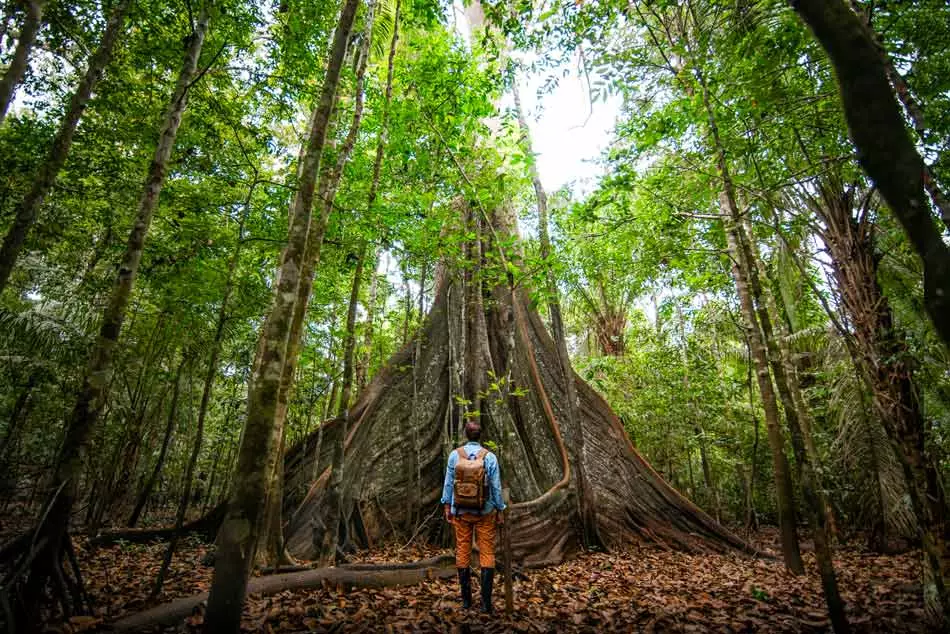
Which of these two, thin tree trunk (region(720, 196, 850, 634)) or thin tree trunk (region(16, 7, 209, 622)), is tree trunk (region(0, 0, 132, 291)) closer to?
thin tree trunk (region(16, 7, 209, 622))

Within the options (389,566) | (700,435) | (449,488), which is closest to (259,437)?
(449,488)

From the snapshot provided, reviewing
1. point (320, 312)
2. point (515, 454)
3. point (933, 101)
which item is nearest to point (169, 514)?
point (320, 312)

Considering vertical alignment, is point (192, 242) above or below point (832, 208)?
above

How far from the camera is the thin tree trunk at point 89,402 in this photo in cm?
333

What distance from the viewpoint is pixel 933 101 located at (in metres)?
3.68

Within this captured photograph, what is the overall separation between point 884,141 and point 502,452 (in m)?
6.24

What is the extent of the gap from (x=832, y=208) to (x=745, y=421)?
752 centimetres

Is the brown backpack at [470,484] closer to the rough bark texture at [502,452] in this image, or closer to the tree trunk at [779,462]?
the rough bark texture at [502,452]

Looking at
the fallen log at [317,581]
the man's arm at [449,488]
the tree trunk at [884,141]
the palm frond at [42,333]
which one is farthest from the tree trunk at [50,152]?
the tree trunk at [884,141]

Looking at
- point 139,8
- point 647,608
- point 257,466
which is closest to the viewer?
point 257,466

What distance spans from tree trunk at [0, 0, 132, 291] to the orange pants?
14.3 ft

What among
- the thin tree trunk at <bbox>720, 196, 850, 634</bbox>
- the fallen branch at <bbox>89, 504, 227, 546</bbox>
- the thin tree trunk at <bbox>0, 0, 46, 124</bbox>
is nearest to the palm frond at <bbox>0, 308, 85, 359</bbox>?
the fallen branch at <bbox>89, 504, 227, 546</bbox>

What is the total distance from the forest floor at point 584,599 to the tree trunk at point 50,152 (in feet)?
9.55

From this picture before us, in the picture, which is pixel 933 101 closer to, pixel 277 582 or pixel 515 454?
pixel 515 454
